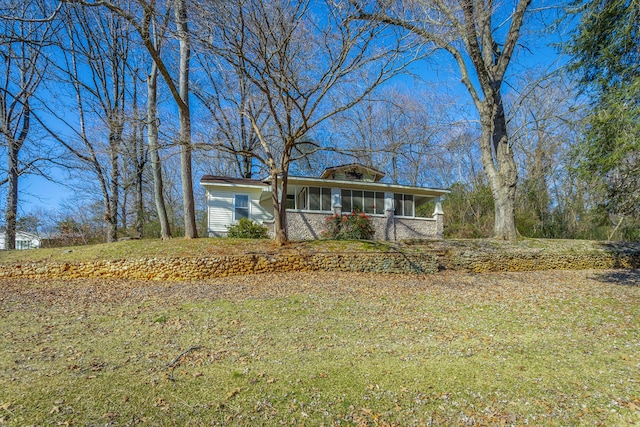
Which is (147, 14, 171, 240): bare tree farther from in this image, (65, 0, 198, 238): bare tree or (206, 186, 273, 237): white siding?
(206, 186, 273, 237): white siding

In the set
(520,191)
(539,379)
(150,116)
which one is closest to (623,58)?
(539,379)

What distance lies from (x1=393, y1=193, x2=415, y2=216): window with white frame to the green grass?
9019mm

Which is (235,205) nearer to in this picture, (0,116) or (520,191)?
(0,116)

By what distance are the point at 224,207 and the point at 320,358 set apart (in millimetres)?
12884

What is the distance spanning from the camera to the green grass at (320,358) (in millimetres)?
2869

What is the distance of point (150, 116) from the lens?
10.6 meters

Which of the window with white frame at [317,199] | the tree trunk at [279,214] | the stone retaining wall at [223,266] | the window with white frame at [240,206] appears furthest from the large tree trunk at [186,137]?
the window with white frame at [317,199]

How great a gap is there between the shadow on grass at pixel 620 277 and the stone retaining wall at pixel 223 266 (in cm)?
485

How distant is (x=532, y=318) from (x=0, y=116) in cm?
2062

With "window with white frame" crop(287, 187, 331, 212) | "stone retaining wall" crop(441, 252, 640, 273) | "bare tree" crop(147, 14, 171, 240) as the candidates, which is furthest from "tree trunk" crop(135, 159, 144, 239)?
"stone retaining wall" crop(441, 252, 640, 273)

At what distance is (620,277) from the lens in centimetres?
941

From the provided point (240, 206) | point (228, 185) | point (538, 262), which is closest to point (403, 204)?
point (538, 262)

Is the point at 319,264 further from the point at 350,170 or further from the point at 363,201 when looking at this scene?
the point at 350,170

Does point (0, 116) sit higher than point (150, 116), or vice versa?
point (0, 116)
